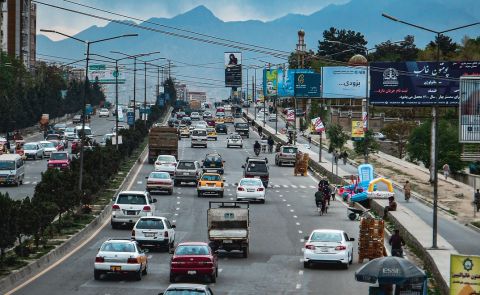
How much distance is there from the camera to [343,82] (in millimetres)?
127562

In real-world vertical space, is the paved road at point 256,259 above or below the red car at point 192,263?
below

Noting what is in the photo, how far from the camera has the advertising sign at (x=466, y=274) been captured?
25297 millimetres

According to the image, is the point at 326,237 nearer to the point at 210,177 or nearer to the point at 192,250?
the point at 192,250

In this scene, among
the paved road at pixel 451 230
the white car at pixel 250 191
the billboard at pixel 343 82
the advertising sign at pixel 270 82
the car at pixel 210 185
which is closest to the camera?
the paved road at pixel 451 230

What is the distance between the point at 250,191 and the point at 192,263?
3067 centimetres

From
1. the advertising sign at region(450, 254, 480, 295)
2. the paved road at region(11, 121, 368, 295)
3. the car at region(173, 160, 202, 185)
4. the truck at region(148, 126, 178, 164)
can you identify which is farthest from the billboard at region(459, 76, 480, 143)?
→ the truck at region(148, 126, 178, 164)

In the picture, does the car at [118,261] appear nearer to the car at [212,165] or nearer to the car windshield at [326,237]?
the car windshield at [326,237]

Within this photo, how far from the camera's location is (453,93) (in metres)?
91.8

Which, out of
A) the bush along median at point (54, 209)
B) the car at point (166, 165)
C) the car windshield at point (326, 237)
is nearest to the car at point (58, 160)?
the bush along median at point (54, 209)

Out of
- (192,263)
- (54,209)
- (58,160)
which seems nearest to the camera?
(192,263)

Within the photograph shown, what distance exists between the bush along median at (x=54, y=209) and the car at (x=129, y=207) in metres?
1.51

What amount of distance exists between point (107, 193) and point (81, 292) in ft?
113

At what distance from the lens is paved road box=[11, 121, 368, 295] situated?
3400 cm

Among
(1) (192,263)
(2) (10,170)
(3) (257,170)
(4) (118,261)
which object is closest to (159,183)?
(3) (257,170)
